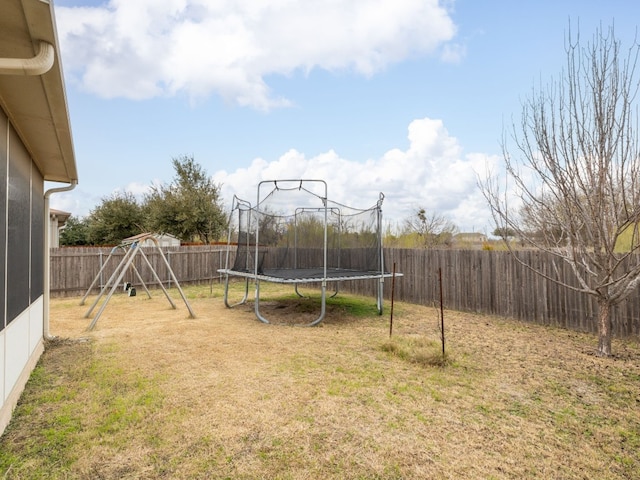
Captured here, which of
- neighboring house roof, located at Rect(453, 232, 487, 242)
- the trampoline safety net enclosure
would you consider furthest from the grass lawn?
neighboring house roof, located at Rect(453, 232, 487, 242)

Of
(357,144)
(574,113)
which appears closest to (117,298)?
(357,144)

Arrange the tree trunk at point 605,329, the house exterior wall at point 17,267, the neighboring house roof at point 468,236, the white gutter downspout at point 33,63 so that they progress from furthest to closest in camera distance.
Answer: the neighboring house roof at point 468,236
the tree trunk at point 605,329
the house exterior wall at point 17,267
the white gutter downspout at point 33,63

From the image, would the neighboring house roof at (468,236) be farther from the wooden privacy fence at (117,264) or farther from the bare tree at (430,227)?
the wooden privacy fence at (117,264)

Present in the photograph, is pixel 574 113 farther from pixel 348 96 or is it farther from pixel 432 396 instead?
pixel 348 96

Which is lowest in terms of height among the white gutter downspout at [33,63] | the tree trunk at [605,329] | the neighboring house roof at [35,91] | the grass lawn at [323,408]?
the grass lawn at [323,408]

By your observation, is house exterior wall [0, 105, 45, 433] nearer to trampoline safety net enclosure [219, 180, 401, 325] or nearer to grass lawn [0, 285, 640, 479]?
grass lawn [0, 285, 640, 479]

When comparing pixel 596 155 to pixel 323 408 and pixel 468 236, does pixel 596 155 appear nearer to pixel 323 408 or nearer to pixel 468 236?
pixel 323 408

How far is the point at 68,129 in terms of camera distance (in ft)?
9.77

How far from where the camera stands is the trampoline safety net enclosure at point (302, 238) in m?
6.63

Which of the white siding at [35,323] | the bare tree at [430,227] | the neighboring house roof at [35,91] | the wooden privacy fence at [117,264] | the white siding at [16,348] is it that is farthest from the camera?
the bare tree at [430,227]

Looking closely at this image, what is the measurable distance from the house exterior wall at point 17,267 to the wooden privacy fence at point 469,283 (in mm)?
5849

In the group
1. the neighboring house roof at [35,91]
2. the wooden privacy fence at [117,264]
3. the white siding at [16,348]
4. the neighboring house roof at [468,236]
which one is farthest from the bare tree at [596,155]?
the neighboring house roof at [468,236]

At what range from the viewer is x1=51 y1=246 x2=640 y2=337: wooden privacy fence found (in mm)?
5543

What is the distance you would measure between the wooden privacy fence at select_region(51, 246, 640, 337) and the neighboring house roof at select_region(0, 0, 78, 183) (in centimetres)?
594
